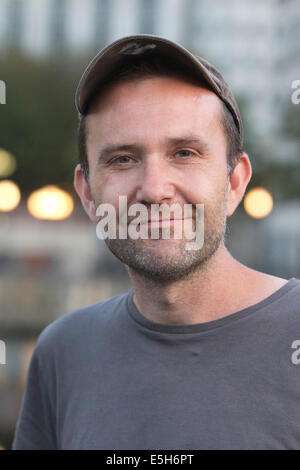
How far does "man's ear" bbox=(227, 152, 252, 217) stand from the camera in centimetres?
180

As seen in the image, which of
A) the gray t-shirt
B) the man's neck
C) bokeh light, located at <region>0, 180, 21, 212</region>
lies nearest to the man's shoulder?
the gray t-shirt

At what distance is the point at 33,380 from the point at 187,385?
0.66 m

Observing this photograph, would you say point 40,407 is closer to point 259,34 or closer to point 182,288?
point 182,288

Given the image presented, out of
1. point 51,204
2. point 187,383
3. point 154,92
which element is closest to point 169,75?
point 154,92

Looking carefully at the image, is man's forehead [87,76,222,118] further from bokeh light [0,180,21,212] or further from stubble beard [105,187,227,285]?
bokeh light [0,180,21,212]

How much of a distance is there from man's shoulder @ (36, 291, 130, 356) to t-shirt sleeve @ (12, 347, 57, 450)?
76 mm

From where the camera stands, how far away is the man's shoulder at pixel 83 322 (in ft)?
6.33

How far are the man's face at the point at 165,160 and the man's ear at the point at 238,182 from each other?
0.09 m

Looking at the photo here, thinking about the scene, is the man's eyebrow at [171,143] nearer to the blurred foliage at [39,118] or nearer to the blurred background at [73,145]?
the blurred background at [73,145]

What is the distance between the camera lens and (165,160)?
5.32 feet

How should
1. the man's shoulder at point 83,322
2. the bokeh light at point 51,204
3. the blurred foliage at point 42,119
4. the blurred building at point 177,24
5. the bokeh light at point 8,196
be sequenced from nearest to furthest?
the man's shoulder at point 83,322, the bokeh light at point 8,196, the bokeh light at point 51,204, the blurred foliage at point 42,119, the blurred building at point 177,24

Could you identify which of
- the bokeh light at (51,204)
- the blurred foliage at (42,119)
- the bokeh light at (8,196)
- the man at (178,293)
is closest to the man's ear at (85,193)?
the man at (178,293)
